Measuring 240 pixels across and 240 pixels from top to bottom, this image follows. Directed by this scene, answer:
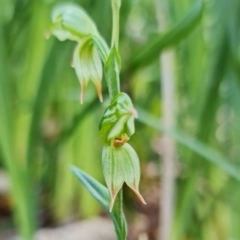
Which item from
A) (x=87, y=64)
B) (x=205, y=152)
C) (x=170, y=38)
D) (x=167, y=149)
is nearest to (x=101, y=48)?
(x=87, y=64)

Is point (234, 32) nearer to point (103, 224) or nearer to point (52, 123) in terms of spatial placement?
point (103, 224)

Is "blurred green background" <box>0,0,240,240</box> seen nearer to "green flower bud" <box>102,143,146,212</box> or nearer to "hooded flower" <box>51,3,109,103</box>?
"hooded flower" <box>51,3,109,103</box>

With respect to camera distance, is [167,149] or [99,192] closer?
[99,192]

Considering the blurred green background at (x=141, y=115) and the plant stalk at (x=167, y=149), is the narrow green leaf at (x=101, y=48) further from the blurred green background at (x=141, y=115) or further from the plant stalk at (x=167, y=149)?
the plant stalk at (x=167, y=149)

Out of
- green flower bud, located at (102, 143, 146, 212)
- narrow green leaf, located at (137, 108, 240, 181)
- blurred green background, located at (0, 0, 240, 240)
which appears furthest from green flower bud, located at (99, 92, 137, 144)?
narrow green leaf, located at (137, 108, 240, 181)

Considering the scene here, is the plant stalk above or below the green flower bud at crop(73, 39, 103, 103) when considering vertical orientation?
below

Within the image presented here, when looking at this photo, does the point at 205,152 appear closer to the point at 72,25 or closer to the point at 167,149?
the point at 167,149

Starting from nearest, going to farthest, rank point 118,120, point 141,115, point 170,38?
1. point 118,120
2. point 170,38
3. point 141,115

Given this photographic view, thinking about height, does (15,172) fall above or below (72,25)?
below
